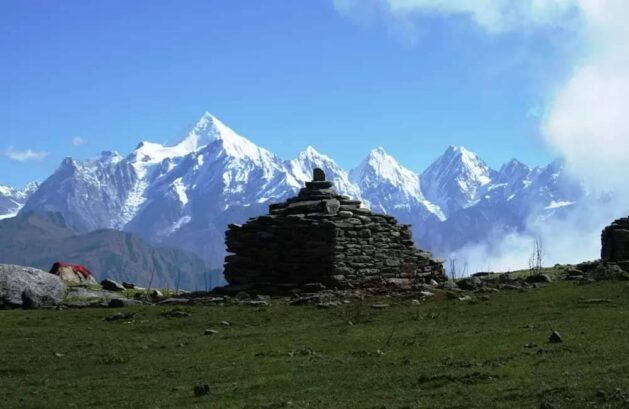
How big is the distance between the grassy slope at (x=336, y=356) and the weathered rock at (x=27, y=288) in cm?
340

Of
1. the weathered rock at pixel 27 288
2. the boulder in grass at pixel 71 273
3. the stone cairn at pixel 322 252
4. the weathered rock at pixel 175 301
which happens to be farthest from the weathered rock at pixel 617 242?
the boulder in grass at pixel 71 273

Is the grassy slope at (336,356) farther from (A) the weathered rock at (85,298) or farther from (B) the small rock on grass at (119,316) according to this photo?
(A) the weathered rock at (85,298)

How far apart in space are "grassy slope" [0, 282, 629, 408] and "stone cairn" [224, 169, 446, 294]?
6.77 meters

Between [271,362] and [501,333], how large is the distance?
6.46 meters

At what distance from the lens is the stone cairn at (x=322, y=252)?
39906mm

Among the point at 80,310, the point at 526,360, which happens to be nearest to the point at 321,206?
the point at 80,310

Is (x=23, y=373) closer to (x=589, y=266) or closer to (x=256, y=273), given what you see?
(x=256, y=273)

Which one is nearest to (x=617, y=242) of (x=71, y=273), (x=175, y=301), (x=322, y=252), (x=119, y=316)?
(x=322, y=252)

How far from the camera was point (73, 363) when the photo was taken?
76.2ft

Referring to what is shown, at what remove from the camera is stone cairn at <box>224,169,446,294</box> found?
131 feet

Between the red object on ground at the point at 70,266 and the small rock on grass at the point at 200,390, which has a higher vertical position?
the red object on ground at the point at 70,266

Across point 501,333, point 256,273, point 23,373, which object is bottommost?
point 23,373

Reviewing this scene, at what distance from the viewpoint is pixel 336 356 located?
21.5 meters

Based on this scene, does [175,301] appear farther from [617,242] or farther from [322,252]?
[617,242]
